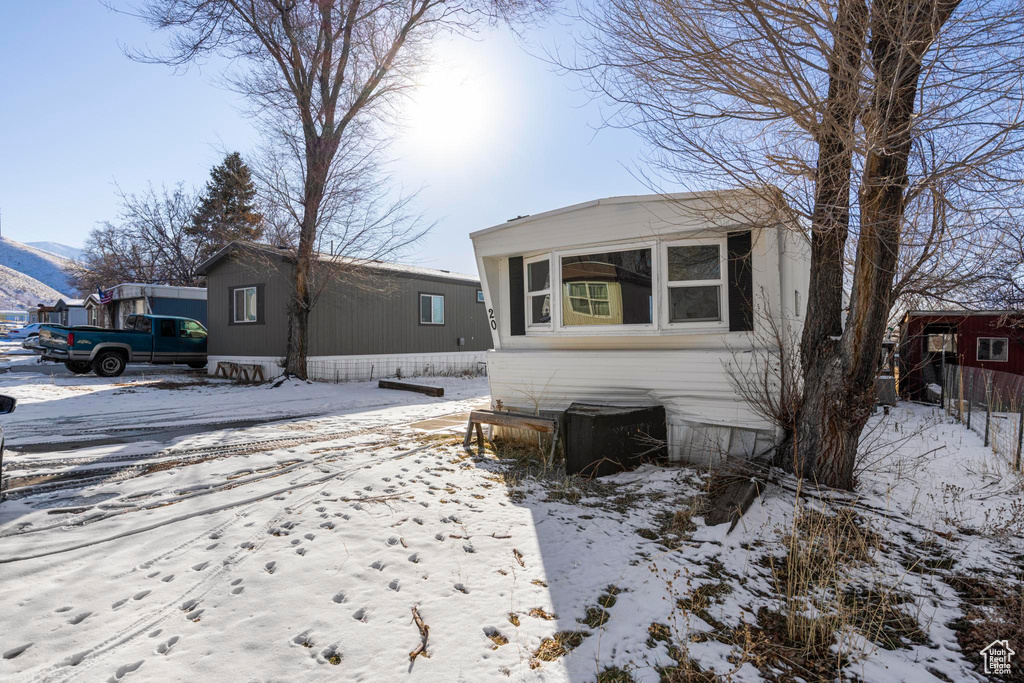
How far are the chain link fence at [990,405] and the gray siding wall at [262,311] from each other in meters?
14.5

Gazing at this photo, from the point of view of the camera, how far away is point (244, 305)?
14.8 m

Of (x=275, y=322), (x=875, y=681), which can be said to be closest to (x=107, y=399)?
(x=275, y=322)

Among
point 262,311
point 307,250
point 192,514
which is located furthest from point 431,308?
point 192,514

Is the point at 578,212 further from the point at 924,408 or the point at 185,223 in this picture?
the point at 185,223

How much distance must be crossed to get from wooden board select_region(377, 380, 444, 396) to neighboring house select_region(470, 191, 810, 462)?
15.7ft

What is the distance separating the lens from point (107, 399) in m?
10.0

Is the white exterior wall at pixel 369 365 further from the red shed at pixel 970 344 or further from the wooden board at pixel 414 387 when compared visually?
the red shed at pixel 970 344

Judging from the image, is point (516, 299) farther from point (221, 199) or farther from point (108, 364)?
point (221, 199)

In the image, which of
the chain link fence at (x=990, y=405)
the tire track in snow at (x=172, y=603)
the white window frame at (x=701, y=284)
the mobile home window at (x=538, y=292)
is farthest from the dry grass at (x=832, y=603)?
the chain link fence at (x=990, y=405)

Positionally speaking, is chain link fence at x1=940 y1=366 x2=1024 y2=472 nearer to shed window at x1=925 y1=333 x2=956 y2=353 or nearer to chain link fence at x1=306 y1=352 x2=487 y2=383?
shed window at x1=925 y1=333 x2=956 y2=353

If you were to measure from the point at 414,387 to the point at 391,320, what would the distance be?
379cm

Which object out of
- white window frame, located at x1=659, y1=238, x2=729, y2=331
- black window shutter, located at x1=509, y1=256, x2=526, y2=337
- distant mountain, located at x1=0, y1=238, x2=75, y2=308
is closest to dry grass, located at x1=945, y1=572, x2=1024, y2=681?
white window frame, located at x1=659, y1=238, x2=729, y2=331

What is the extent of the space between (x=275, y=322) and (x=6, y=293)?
479 feet

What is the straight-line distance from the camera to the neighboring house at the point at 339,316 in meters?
13.7
